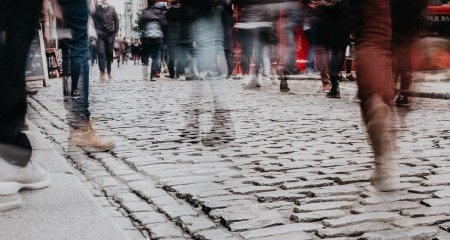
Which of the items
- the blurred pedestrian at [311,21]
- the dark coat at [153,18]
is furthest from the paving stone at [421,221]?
the dark coat at [153,18]

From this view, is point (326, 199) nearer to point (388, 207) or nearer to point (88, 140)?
point (388, 207)

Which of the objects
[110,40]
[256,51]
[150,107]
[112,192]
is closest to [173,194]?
[112,192]

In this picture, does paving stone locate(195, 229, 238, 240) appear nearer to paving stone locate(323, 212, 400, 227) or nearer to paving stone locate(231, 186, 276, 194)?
paving stone locate(323, 212, 400, 227)

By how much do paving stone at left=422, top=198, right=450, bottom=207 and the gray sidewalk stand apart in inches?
56.0

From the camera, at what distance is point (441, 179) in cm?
366

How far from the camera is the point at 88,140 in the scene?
192 inches

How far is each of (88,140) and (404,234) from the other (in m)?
2.84

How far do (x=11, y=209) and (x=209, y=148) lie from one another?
2.25 meters

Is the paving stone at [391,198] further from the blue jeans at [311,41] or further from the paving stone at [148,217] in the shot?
the blue jeans at [311,41]

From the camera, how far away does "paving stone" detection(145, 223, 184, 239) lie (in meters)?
2.69

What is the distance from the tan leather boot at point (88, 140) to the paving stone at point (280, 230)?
7.81 ft

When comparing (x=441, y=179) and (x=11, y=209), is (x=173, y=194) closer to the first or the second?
(x=11, y=209)

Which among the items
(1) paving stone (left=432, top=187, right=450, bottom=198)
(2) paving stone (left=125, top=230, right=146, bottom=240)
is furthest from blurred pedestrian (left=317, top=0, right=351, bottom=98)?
(2) paving stone (left=125, top=230, right=146, bottom=240)

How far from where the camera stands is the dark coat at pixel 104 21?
49.8ft
